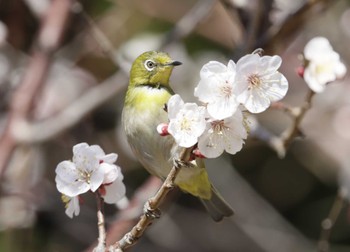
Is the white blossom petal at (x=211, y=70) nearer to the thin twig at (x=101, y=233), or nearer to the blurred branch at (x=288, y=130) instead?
the thin twig at (x=101, y=233)

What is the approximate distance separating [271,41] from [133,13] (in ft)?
6.33

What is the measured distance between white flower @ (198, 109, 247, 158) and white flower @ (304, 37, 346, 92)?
0.75m

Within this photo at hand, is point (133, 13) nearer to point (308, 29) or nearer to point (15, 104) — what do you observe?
point (308, 29)

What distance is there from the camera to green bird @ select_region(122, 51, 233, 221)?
273 centimetres

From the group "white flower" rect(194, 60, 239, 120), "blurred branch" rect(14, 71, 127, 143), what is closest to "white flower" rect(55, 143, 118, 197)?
"white flower" rect(194, 60, 239, 120)

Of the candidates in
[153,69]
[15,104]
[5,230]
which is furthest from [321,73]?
[5,230]

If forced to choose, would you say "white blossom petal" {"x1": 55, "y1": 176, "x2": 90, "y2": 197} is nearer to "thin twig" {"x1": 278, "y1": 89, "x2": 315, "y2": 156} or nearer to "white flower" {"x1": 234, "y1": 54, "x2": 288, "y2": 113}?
"white flower" {"x1": 234, "y1": 54, "x2": 288, "y2": 113}

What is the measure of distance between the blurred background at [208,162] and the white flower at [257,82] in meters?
2.39

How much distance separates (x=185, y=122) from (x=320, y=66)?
3.20ft

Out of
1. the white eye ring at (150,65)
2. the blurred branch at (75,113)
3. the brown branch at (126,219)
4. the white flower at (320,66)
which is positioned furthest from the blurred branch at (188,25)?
the white flower at (320,66)

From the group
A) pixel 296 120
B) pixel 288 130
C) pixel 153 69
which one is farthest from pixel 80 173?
pixel 288 130

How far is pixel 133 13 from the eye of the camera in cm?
536

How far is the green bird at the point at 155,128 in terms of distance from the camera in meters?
2.73

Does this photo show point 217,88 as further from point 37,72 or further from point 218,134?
point 37,72
